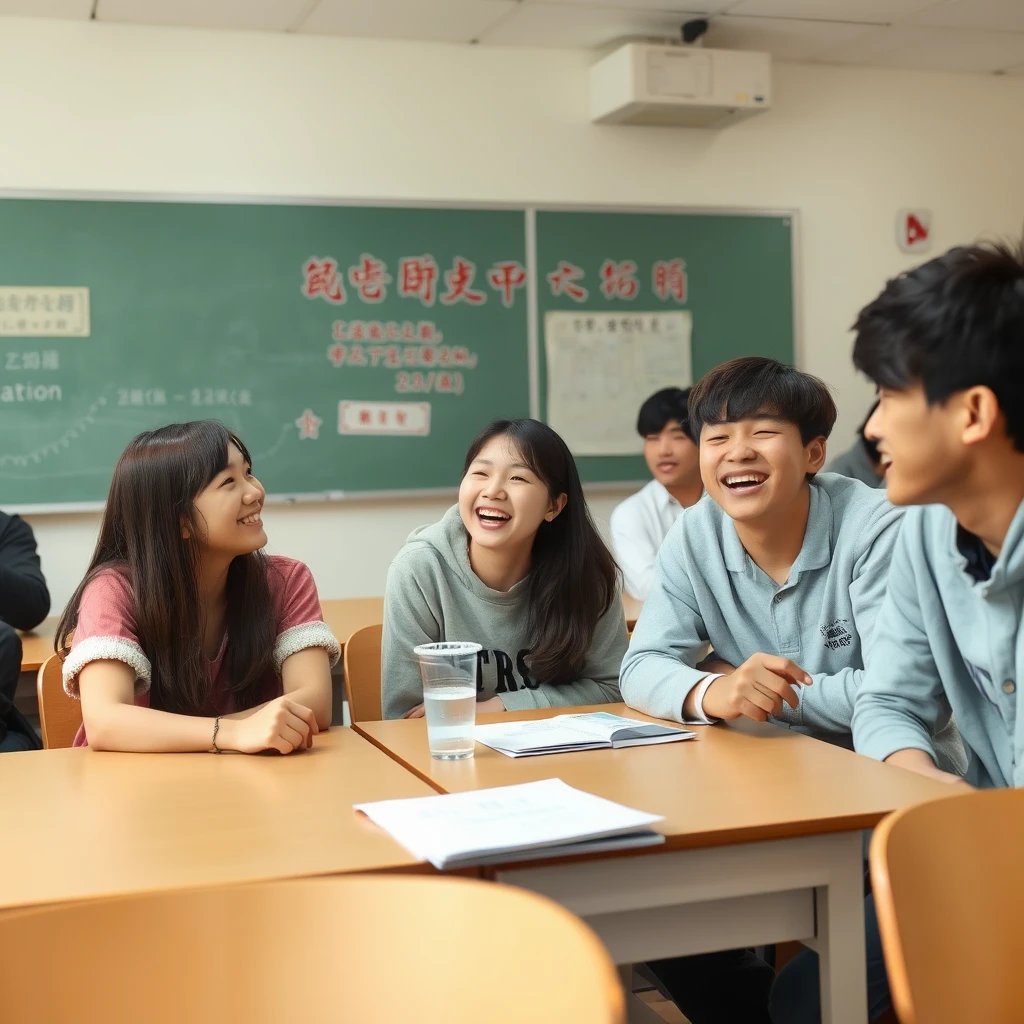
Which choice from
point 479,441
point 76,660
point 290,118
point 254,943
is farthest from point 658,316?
point 254,943

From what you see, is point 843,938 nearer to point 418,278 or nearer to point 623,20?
point 418,278

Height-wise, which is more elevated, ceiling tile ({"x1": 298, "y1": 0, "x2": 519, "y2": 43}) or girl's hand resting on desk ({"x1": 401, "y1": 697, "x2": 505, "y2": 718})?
ceiling tile ({"x1": 298, "y1": 0, "x2": 519, "y2": 43})

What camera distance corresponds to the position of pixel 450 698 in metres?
1.55

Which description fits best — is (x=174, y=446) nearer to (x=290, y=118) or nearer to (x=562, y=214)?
(x=290, y=118)

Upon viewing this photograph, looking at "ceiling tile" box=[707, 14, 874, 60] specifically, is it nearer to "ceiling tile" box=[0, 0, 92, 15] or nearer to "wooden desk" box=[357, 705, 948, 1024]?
"ceiling tile" box=[0, 0, 92, 15]

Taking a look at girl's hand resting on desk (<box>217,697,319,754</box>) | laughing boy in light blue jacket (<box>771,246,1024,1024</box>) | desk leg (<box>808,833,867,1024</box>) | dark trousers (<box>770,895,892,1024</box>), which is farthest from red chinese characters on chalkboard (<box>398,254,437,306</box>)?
desk leg (<box>808,833,867,1024</box>)

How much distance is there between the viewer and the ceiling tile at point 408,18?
12.3ft

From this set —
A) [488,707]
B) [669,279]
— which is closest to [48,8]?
[669,279]

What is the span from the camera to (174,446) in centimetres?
199

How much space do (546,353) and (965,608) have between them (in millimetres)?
2923

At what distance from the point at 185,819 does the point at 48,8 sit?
3160 mm

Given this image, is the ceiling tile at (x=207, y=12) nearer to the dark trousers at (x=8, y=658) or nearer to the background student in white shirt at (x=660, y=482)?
the background student in white shirt at (x=660, y=482)

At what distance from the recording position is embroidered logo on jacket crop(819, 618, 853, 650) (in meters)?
1.90

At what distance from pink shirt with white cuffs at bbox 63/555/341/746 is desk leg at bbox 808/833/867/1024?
3.27 feet
